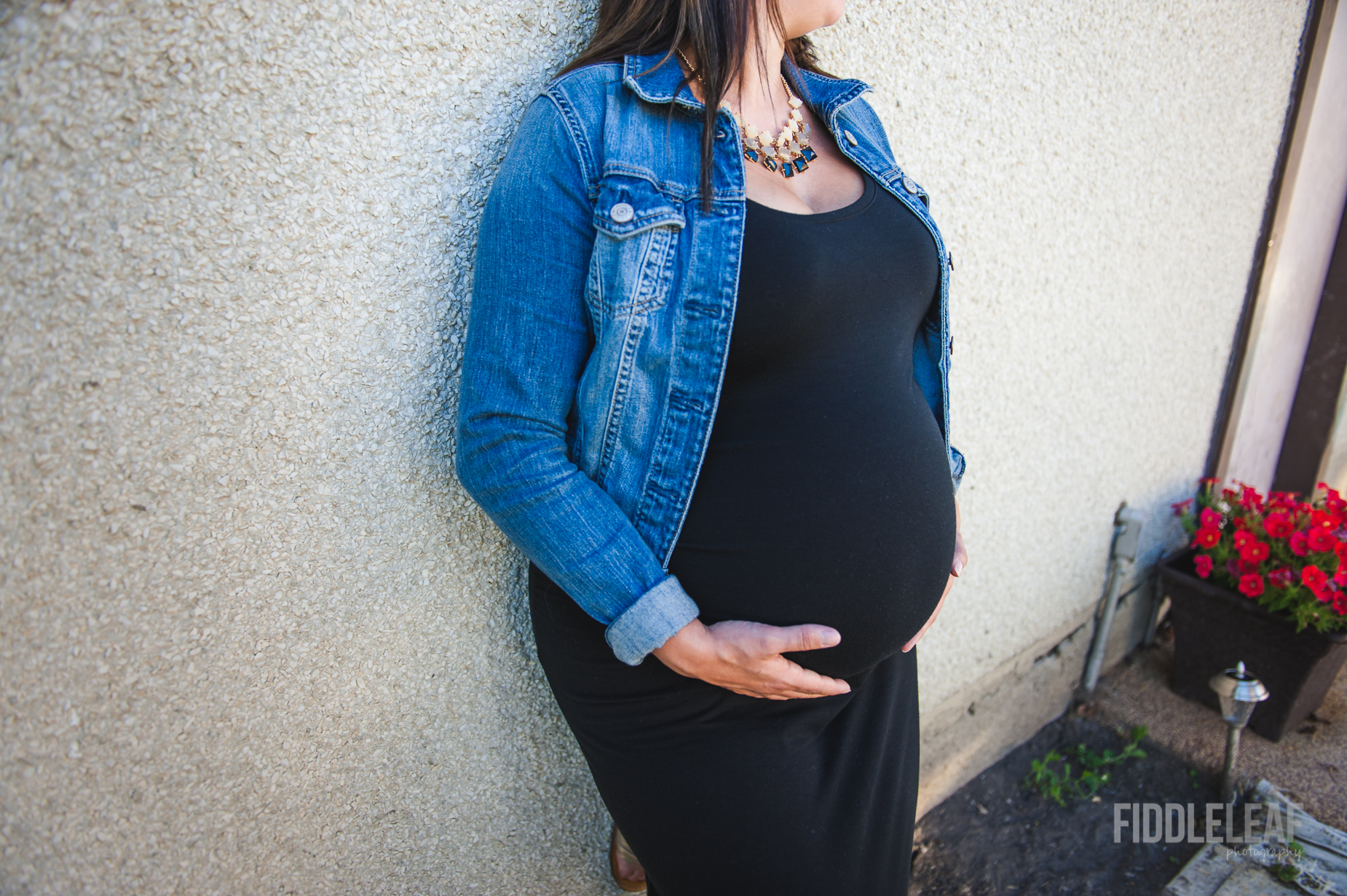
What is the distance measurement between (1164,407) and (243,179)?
324 centimetres

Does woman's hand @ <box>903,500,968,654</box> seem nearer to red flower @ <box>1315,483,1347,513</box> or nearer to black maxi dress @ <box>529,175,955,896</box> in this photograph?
black maxi dress @ <box>529,175,955,896</box>

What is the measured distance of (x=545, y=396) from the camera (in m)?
0.96

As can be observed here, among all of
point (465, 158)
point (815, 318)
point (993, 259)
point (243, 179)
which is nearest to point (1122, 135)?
point (993, 259)

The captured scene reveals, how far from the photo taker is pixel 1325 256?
3.58 metres

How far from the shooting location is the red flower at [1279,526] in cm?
264

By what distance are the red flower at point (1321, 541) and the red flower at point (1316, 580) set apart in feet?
0.25

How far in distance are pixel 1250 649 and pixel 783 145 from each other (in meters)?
2.88

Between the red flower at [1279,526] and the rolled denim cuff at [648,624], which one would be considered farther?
the red flower at [1279,526]

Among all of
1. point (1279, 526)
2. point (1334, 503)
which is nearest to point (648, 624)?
point (1279, 526)

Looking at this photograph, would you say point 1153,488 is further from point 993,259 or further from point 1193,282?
point 993,259

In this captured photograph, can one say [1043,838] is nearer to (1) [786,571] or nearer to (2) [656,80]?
(1) [786,571]

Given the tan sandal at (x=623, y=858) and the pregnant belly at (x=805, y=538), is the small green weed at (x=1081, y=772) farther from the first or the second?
the pregnant belly at (x=805, y=538)

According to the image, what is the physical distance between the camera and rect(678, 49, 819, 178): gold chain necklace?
1.18 metres

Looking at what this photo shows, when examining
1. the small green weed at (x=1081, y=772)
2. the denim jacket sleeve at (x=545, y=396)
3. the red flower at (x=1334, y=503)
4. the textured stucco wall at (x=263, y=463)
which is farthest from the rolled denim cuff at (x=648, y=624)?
the red flower at (x=1334, y=503)
